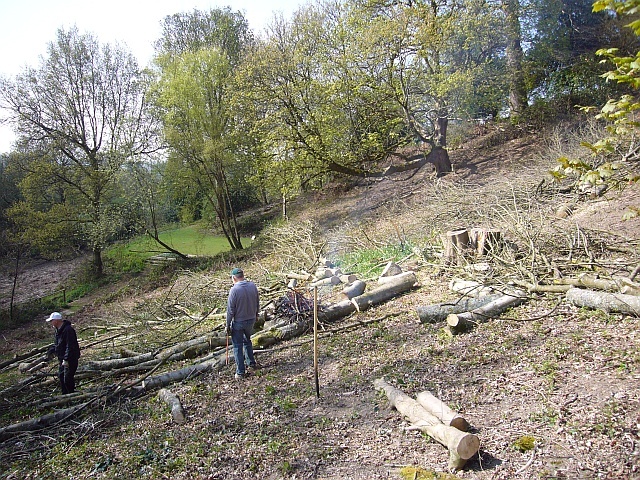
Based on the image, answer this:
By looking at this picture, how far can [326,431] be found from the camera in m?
5.24

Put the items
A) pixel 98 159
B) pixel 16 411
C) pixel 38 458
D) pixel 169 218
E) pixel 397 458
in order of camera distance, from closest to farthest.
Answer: pixel 397 458 → pixel 38 458 → pixel 16 411 → pixel 98 159 → pixel 169 218

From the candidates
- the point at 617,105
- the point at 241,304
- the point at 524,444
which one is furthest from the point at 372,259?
the point at 617,105

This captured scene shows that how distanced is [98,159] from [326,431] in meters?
22.4

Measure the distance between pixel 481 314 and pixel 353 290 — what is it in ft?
10.7

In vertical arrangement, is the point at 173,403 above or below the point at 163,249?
below

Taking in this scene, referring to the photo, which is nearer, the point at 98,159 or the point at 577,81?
the point at 577,81

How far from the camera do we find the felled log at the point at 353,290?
9.75m

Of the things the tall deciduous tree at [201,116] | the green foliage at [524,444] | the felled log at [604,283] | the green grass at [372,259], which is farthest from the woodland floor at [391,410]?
the tall deciduous tree at [201,116]

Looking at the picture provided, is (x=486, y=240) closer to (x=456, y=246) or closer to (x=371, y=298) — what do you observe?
(x=456, y=246)

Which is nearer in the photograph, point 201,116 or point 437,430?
point 437,430

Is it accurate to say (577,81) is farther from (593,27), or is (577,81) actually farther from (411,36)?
(411,36)

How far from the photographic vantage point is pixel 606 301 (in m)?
6.35

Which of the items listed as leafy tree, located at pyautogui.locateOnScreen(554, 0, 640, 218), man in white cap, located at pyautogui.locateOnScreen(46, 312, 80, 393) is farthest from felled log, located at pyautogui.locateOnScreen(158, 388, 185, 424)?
leafy tree, located at pyautogui.locateOnScreen(554, 0, 640, 218)

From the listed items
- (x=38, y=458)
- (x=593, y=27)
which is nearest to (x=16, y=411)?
(x=38, y=458)
